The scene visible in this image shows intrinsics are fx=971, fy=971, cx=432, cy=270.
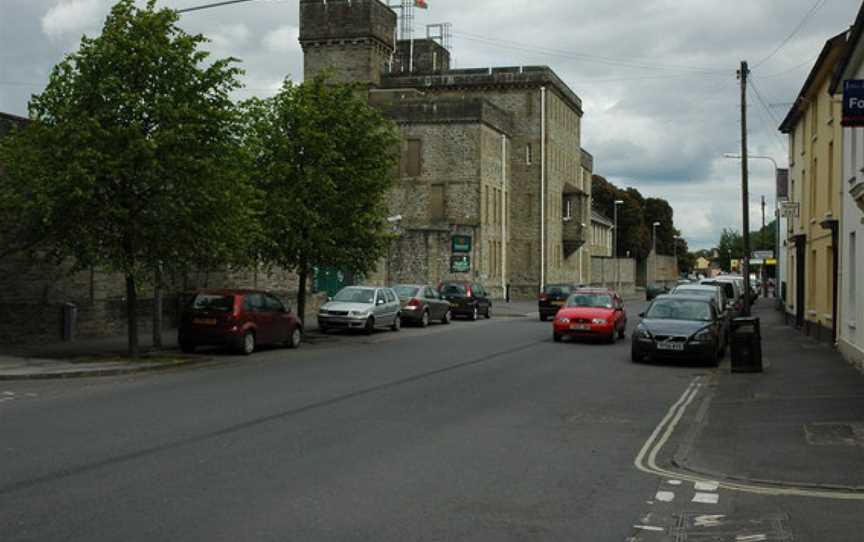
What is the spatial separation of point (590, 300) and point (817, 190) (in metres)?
7.68

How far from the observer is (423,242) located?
184ft

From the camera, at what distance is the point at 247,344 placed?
23359 mm

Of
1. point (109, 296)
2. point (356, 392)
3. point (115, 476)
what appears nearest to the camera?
point (115, 476)

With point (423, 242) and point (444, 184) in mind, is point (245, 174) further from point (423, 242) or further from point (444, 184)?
point (444, 184)

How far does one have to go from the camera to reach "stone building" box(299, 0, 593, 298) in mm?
62562

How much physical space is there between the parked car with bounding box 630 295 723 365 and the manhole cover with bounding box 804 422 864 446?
9.66 meters

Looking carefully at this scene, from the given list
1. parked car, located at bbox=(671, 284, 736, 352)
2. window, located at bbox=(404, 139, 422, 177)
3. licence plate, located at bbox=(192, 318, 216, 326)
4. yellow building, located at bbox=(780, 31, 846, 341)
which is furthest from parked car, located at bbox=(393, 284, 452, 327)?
window, located at bbox=(404, 139, 422, 177)

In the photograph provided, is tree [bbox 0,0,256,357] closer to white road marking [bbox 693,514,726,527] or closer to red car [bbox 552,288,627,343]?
red car [bbox 552,288,627,343]

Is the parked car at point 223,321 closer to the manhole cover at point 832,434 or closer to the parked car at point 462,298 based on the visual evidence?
the manhole cover at point 832,434

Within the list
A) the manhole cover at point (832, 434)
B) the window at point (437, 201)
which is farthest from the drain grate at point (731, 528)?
the window at point (437, 201)

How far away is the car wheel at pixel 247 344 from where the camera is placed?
23219mm

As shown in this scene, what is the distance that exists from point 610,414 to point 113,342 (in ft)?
50.1

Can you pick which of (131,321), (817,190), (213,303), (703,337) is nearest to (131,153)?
(131,321)

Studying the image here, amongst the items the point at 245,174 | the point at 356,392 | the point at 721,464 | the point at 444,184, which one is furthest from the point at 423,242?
the point at 721,464
